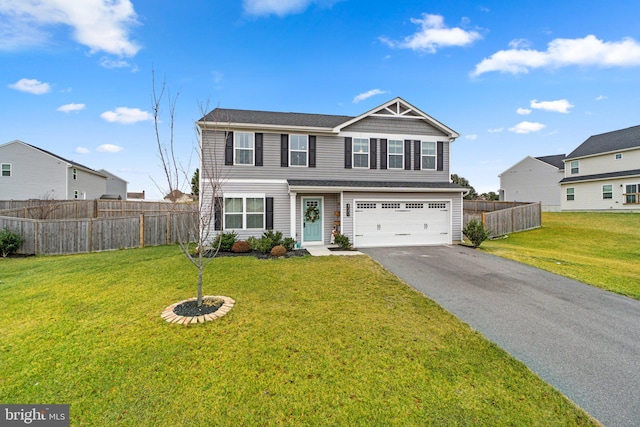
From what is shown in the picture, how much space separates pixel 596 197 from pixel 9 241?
3977 centimetres

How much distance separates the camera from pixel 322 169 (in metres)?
12.6

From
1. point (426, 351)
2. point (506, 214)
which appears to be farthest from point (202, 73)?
point (506, 214)

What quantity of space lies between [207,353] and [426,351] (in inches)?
121

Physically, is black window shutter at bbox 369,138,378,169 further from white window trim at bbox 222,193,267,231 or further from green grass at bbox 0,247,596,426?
green grass at bbox 0,247,596,426

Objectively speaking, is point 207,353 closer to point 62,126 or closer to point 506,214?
point 506,214

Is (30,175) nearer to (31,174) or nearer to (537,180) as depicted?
(31,174)

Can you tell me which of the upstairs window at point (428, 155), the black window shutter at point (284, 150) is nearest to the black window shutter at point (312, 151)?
A: the black window shutter at point (284, 150)

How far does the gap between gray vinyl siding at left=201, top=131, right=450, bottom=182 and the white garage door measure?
150cm

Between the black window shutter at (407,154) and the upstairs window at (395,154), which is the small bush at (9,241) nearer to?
the upstairs window at (395,154)

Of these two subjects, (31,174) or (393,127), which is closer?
(393,127)

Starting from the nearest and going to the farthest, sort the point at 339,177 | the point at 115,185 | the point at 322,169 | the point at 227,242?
the point at 227,242 < the point at 322,169 < the point at 339,177 < the point at 115,185

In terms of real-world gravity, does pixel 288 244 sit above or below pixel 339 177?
below

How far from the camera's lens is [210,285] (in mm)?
6484

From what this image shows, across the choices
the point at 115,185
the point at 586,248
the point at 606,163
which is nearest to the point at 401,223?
the point at 586,248
